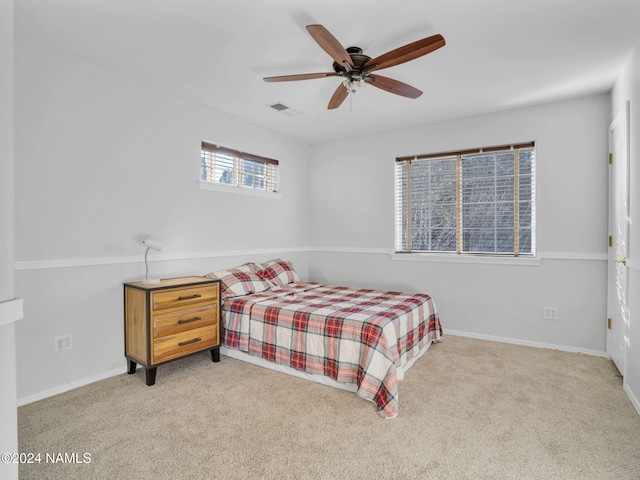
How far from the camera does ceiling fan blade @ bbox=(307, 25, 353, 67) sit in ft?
6.02

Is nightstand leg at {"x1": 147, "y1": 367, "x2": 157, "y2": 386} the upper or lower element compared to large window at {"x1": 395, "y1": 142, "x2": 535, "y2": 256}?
lower

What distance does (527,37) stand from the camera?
2385 millimetres

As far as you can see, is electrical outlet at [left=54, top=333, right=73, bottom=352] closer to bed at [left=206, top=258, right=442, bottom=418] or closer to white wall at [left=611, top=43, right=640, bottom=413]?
bed at [left=206, top=258, right=442, bottom=418]

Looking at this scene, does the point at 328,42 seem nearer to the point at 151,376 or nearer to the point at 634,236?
the point at 634,236

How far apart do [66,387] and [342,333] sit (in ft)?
6.91

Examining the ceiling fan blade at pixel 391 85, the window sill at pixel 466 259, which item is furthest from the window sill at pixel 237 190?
the ceiling fan blade at pixel 391 85

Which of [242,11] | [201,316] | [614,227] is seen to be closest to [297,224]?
[201,316]

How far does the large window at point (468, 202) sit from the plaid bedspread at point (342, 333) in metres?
1.04

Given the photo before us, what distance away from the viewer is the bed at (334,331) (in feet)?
7.99

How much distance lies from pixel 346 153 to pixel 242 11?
286 cm

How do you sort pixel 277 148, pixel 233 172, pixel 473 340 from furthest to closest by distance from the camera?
pixel 277 148 < pixel 233 172 < pixel 473 340

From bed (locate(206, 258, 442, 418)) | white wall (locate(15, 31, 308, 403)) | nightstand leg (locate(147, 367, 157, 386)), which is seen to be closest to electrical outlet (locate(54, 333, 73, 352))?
white wall (locate(15, 31, 308, 403))

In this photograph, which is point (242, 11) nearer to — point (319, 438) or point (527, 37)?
point (527, 37)

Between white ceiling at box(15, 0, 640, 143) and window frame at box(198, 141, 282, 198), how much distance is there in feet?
1.86
